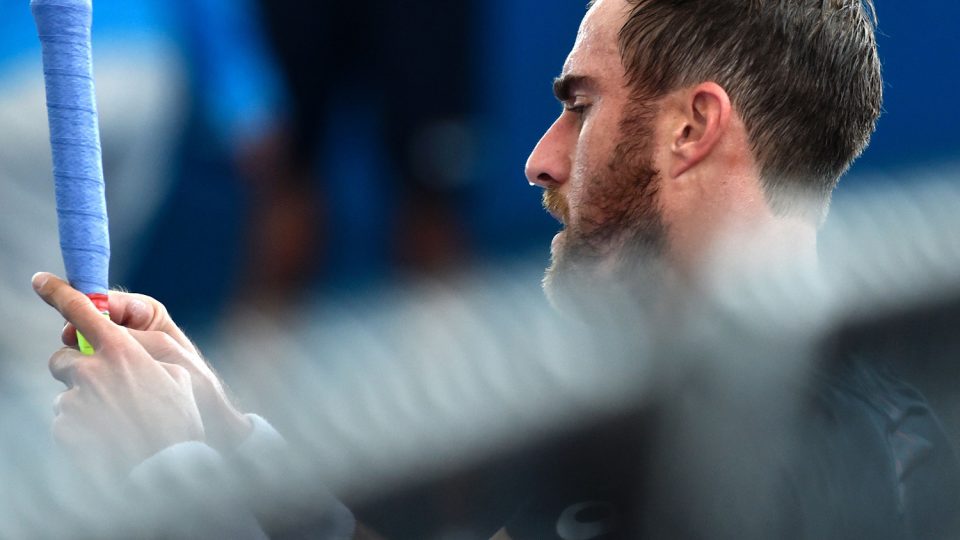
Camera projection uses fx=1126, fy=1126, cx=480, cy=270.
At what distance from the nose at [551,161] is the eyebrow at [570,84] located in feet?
0.08

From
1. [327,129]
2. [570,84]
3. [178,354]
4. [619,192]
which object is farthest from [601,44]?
[327,129]

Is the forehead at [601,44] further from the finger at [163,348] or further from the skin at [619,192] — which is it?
the finger at [163,348]

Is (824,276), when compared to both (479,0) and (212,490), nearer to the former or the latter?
(212,490)

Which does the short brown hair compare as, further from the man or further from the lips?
the lips

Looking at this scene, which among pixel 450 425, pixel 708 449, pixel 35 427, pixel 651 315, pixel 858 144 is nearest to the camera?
pixel 708 449

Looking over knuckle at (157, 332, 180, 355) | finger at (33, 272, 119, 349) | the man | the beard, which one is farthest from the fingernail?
the beard

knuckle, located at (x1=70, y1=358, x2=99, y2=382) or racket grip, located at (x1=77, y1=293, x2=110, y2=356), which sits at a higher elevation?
racket grip, located at (x1=77, y1=293, x2=110, y2=356)

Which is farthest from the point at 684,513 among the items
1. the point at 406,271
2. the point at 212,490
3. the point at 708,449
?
the point at 406,271

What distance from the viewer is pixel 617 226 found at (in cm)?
101

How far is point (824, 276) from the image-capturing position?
950 mm

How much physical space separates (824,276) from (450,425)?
0.57m

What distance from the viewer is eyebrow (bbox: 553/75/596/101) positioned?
1058 mm

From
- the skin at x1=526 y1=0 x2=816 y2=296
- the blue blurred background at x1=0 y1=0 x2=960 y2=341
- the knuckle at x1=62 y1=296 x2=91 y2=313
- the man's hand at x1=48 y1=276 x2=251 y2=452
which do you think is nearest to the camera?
the knuckle at x1=62 y1=296 x2=91 y2=313

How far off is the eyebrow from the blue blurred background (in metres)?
0.64
